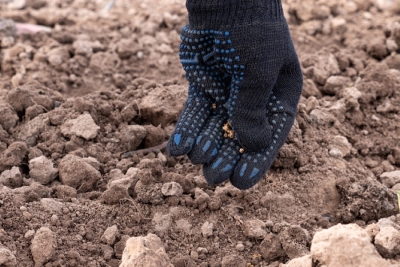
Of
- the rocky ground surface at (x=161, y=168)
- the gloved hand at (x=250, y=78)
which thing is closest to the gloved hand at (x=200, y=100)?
the gloved hand at (x=250, y=78)

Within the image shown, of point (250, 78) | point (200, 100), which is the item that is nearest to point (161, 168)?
point (200, 100)

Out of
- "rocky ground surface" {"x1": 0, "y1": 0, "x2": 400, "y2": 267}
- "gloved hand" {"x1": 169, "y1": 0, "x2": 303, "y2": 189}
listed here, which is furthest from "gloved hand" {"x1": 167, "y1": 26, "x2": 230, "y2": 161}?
"rocky ground surface" {"x1": 0, "y1": 0, "x2": 400, "y2": 267}

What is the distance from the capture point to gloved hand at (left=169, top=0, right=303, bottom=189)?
2.11 m

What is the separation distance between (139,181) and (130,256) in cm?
61

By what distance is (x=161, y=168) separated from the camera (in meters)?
2.56

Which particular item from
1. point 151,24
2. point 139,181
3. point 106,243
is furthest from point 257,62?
point 151,24

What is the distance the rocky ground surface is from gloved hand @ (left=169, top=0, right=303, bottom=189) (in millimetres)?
230

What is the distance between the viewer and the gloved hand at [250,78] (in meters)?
2.11

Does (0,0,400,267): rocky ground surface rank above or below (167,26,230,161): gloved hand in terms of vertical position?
below

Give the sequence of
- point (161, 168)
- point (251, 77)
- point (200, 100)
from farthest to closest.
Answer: point (161, 168), point (200, 100), point (251, 77)

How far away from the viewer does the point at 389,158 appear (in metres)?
2.86

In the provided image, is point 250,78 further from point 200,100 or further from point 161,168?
point 161,168

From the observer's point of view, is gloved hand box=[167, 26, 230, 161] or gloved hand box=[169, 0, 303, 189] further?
gloved hand box=[167, 26, 230, 161]

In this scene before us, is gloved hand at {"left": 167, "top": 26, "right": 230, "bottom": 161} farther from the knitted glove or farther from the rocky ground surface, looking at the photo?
the rocky ground surface
